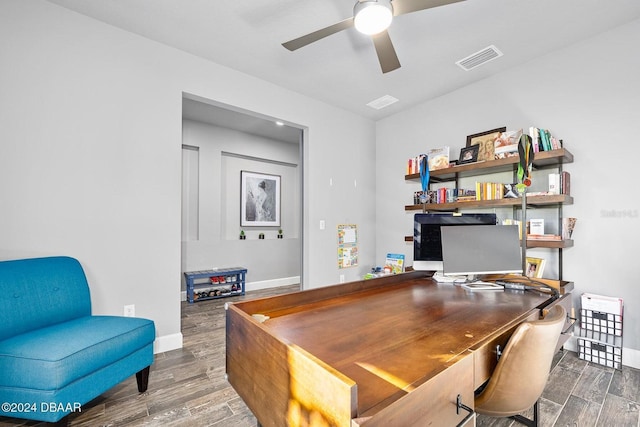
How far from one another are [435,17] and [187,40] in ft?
7.06

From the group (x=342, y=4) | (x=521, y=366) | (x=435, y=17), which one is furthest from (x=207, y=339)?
(x=435, y=17)

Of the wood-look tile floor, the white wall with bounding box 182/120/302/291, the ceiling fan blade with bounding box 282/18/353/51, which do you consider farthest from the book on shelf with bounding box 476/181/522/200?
the white wall with bounding box 182/120/302/291

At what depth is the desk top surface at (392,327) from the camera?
2.47ft

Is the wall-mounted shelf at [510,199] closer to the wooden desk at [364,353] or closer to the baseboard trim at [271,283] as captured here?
the wooden desk at [364,353]

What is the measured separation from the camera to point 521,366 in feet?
3.29

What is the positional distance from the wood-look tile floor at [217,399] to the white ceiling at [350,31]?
2786mm

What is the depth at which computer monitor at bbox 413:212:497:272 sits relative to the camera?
6.73ft

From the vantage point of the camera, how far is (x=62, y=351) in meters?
1.44

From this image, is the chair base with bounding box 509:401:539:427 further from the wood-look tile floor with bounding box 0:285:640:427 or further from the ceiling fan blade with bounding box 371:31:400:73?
the ceiling fan blade with bounding box 371:31:400:73

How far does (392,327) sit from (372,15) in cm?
176

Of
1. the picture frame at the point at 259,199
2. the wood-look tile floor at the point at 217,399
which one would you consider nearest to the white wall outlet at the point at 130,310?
the wood-look tile floor at the point at 217,399

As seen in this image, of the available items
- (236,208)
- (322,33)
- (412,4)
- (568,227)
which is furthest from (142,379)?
(568,227)

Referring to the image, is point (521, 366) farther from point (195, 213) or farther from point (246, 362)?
point (195, 213)

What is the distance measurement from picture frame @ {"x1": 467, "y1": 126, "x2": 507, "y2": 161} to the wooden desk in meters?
1.92
